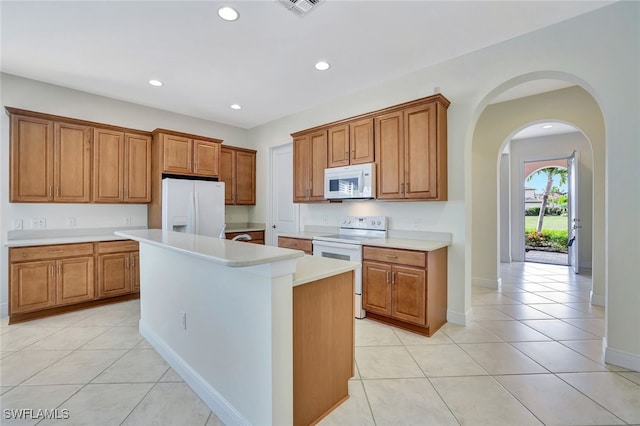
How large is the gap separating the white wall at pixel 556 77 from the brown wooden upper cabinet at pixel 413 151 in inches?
9.3

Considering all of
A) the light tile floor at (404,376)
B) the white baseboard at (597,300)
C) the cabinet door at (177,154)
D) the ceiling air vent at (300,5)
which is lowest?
the light tile floor at (404,376)

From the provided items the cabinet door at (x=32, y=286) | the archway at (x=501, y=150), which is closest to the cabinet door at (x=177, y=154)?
the cabinet door at (x=32, y=286)

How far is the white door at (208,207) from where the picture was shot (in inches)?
171

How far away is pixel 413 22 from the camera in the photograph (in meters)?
2.52

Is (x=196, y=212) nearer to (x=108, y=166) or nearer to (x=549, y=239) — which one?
(x=108, y=166)

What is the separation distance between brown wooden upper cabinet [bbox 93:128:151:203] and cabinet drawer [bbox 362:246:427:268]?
3.48 m

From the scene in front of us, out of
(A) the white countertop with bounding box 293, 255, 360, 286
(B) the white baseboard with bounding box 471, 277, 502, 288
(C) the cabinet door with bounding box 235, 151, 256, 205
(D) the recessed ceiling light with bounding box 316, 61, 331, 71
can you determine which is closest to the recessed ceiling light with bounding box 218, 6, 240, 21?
(D) the recessed ceiling light with bounding box 316, 61, 331, 71

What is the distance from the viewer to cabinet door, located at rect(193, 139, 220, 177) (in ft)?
14.9

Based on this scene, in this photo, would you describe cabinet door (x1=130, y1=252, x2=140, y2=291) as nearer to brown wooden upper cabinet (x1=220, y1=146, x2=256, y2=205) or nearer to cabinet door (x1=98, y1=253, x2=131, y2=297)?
cabinet door (x1=98, y1=253, x2=131, y2=297)

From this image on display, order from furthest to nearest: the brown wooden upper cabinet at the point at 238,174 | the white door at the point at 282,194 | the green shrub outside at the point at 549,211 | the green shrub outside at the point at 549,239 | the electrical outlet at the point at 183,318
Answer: the green shrub outside at the point at 549,211 → the green shrub outside at the point at 549,239 → the brown wooden upper cabinet at the point at 238,174 → the white door at the point at 282,194 → the electrical outlet at the point at 183,318

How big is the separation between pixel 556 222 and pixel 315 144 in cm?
802

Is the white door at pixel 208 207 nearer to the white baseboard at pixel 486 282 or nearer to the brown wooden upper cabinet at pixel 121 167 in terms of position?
the brown wooden upper cabinet at pixel 121 167

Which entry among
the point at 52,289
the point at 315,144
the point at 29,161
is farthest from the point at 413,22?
the point at 52,289

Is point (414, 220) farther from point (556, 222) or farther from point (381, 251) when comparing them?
point (556, 222)
